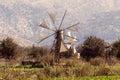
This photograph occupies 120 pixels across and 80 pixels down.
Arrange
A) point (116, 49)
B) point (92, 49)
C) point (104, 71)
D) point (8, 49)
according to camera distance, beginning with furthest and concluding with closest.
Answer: point (8, 49) < point (116, 49) < point (92, 49) < point (104, 71)

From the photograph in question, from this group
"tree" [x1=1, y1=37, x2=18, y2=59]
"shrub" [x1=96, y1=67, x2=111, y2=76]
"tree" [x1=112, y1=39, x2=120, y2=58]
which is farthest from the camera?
"tree" [x1=1, y1=37, x2=18, y2=59]

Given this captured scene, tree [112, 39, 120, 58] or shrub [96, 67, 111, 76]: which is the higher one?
tree [112, 39, 120, 58]

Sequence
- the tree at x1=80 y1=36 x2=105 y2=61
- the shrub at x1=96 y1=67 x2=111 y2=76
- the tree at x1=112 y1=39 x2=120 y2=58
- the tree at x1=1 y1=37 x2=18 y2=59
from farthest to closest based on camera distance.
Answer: the tree at x1=1 y1=37 x2=18 y2=59, the tree at x1=112 y1=39 x2=120 y2=58, the tree at x1=80 y1=36 x2=105 y2=61, the shrub at x1=96 y1=67 x2=111 y2=76

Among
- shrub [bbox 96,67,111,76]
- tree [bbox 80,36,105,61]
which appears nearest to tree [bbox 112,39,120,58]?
tree [bbox 80,36,105,61]

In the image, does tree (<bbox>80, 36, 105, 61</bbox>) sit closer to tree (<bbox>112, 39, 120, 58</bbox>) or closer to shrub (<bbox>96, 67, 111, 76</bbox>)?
tree (<bbox>112, 39, 120, 58</bbox>)

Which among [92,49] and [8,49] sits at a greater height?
[8,49]

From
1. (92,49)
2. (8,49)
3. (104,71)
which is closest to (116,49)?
(92,49)

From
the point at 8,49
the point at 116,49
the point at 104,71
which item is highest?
the point at 8,49

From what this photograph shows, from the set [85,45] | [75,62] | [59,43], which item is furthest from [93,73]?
[85,45]

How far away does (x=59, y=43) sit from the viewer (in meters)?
79.7

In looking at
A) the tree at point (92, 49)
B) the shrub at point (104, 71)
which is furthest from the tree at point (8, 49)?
the shrub at point (104, 71)

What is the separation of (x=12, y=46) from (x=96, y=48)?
17.3 metres

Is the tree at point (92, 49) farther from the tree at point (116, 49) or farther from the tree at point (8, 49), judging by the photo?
the tree at point (8, 49)

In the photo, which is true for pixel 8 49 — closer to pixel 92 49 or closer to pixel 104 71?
pixel 92 49
